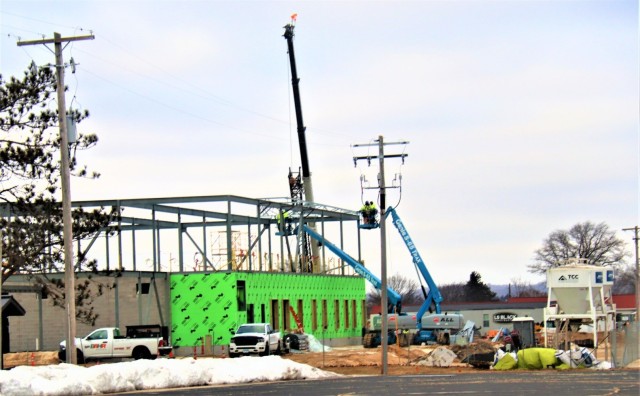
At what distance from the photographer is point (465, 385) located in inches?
1160

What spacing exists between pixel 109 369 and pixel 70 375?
1679mm

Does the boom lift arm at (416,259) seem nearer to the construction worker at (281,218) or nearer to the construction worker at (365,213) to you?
the construction worker at (365,213)

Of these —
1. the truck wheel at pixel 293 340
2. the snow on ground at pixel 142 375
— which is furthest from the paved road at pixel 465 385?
the truck wheel at pixel 293 340

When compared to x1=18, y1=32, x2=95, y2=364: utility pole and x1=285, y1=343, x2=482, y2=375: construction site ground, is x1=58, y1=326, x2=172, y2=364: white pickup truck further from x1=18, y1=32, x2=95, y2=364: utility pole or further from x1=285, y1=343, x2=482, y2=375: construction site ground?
x1=18, y1=32, x2=95, y2=364: utility pole

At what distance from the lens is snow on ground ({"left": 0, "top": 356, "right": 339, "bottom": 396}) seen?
2908 cm

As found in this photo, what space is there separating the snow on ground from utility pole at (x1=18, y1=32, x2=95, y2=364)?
6.12 ft

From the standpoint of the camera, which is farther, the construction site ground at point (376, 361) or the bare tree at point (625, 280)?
the bare tree at point (625, 280)

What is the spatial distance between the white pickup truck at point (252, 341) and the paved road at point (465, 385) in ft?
41.5

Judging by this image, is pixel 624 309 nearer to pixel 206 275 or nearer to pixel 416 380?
pixel 206 275

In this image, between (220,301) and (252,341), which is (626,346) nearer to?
(252,341)

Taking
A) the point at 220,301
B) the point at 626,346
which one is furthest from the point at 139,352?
the point at 626,346

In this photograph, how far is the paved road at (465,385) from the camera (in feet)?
87.1

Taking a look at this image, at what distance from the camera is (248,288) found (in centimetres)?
5584

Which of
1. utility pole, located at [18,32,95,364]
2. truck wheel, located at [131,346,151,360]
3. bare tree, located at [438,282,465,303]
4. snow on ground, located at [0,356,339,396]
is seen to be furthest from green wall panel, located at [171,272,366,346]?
bare tree, located at [438,282,465,303]
